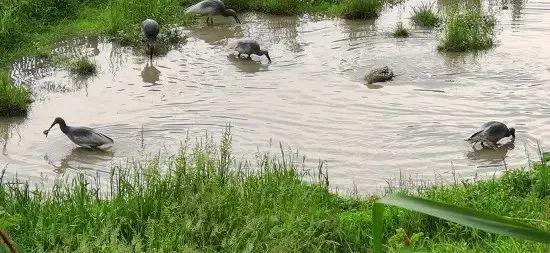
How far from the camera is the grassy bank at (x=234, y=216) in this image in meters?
4.73

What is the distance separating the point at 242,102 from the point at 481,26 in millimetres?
4473

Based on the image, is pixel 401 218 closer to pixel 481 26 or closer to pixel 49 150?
pixel 49 150

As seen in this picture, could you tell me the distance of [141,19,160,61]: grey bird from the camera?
446 inches

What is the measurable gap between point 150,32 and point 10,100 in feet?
8.84

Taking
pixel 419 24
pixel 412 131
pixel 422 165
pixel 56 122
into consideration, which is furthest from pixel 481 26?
pixel 56 122

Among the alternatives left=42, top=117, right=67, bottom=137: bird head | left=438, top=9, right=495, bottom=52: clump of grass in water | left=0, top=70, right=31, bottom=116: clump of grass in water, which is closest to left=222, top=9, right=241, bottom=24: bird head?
left=438, top=9, right=495, bottom=52: clump of grass in water

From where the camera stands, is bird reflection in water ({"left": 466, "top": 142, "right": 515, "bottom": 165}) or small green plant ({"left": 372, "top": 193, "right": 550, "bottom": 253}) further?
bird reflection in water ({"left": 466, "top": 142, "right": 515, "bottom": 165})

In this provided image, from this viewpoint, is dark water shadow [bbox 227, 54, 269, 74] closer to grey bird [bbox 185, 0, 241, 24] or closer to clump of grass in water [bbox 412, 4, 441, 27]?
grey bird [bbox 185, 0, 241, 24]

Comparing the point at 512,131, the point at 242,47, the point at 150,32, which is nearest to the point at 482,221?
the point at 512,131

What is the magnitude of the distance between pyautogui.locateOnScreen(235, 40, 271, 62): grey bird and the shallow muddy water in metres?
0.20

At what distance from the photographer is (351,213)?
6059mm

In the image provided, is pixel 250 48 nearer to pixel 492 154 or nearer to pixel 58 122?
pixel 58 122

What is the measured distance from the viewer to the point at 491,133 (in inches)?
314

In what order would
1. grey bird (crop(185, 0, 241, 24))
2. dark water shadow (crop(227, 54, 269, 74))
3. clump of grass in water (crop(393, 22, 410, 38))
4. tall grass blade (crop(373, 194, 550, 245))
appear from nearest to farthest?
tall grass blade (crop(373, 194, 550, 245)) → dark water shadow (crop(227, 54, 269, 74)) → clump of grass in water (crop(393, 22, 410, 38)) → grey bird (crop(185, 0, 241, 24))
